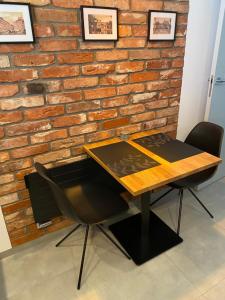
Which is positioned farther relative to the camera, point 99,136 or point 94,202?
point 99,136

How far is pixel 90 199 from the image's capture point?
161 centimetres

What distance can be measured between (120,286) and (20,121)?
1.22 meters

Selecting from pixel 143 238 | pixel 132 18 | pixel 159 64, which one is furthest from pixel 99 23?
pixel 143 238

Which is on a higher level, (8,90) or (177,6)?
(177,6)

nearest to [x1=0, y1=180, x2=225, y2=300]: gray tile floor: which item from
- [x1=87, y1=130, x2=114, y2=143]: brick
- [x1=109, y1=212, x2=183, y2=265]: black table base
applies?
[x1=109, y1=212, x2=183, y2=265]: black table base

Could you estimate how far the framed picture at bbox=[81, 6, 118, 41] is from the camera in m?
1.42

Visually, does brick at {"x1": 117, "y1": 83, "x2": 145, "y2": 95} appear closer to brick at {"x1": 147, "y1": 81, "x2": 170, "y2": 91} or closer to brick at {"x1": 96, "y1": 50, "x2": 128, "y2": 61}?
brick at {"x1": 147, "y1": 81, "x2": 170, "y2": 91}

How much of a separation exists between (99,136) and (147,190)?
27.5 inches

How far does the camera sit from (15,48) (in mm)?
1290

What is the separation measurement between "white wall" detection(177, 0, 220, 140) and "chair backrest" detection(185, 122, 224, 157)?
Result: 25 centimetres

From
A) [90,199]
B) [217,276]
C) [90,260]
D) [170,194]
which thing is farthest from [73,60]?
[217,276]

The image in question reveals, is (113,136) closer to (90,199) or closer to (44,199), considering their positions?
(90,199)

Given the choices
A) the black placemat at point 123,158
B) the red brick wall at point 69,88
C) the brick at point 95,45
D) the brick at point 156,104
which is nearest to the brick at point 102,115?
the red brick wall at point 69,88

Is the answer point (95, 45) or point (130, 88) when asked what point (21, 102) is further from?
point (130, 88)
